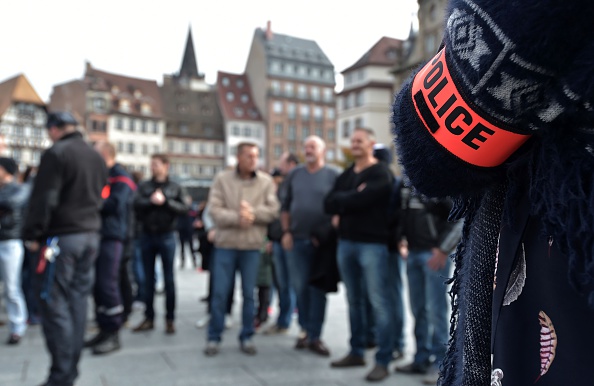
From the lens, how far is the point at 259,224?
5.48 metres

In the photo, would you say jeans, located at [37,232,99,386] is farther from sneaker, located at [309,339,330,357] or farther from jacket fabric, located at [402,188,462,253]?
jacket fabric, located at [402,188,462,253]

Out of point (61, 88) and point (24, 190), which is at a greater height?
point (61, 88)

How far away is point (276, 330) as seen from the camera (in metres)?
6.33

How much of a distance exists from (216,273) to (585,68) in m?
4.94

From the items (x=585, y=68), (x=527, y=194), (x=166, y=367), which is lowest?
(x=166, y=367)

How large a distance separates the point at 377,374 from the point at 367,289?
696 millimetres

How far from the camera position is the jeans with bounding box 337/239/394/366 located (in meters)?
4.66

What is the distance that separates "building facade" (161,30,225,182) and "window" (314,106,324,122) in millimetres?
11508

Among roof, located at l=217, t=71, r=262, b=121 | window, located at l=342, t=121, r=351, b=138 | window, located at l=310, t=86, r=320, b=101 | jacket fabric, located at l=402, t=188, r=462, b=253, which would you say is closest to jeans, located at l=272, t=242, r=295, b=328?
jacket fabric, located at l=402, t=188, r=462, b=253

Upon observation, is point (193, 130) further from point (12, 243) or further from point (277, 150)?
point (12, 243)

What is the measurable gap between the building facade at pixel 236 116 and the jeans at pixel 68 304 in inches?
2376

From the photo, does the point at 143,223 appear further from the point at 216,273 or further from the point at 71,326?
the point at 71,326

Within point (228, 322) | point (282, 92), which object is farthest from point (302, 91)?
point (228, 322)

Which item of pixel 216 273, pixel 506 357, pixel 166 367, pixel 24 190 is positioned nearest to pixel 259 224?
pixel 216 273
